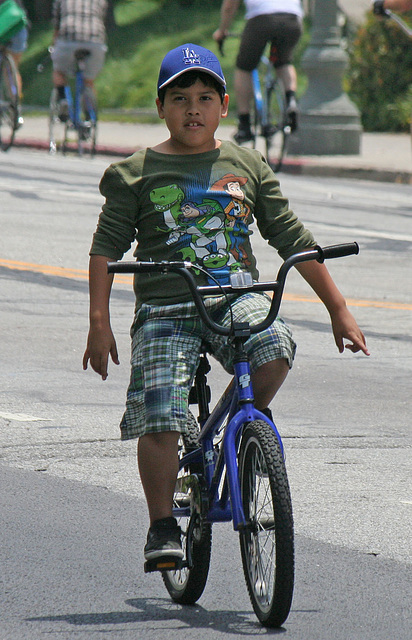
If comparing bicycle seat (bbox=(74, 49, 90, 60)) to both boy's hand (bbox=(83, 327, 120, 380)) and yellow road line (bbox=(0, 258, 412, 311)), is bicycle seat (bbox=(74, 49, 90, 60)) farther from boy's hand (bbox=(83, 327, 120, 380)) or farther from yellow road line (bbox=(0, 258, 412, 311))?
boy's hand (bbox=(83, 327, 120, 380))

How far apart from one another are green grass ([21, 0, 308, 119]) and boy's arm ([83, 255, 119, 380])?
23.4 meters

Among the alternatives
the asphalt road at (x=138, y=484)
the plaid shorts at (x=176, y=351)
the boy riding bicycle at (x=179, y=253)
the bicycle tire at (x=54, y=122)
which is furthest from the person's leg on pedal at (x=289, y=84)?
the plaid shorts at (x=176, y=351)

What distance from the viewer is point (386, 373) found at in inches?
273

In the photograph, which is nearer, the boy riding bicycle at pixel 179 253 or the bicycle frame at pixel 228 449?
the bicycle frame at pixel 228 449

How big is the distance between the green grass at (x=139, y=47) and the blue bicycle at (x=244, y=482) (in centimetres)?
2354

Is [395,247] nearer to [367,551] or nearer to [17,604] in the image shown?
[367,551]

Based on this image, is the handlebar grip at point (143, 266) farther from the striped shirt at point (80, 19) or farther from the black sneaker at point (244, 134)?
the striped shirt at point (80, 19)

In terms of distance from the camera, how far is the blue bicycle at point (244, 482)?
11.3 ft

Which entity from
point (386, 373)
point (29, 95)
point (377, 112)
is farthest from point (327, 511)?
point (29, 95)

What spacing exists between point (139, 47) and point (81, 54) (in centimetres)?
1461

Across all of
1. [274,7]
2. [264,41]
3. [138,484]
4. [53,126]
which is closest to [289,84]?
[264,41]

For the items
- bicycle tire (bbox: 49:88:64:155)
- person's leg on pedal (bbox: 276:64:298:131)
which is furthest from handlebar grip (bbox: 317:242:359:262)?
bicycle tire (bbox: 49:88:64:155)

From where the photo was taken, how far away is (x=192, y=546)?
151 inches

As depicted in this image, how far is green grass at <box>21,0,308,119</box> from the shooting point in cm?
2866
